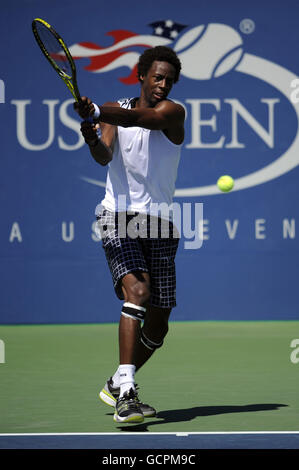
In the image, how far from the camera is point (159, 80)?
170 inches

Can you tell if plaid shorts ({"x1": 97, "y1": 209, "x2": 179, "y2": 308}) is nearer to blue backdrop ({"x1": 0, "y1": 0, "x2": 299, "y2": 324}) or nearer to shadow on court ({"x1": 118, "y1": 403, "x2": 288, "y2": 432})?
shadow on court ({"x1": 118, "y1": 403, "x2": 288, "y2": 432})

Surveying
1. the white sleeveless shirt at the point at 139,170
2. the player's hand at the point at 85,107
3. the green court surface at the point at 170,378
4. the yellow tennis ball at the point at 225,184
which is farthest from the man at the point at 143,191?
the yellow tennis ball at the point at 225,184

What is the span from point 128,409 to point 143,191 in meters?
1.01

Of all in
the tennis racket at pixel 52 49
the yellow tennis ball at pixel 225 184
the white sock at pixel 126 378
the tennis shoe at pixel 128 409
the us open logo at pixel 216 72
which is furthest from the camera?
the us open logo at pixel 216 72

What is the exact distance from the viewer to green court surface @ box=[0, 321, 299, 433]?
13.3 ft

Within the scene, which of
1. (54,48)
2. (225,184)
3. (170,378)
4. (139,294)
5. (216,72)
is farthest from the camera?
(216,72)

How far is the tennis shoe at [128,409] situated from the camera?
3.86 metres

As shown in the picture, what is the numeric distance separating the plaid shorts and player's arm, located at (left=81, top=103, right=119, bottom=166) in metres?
0.26

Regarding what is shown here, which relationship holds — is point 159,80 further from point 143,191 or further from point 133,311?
point 133,311

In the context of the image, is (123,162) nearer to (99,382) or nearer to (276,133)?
(99,382)

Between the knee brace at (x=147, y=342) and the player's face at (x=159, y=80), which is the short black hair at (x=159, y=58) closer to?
the player's face at (x=159, y=80)

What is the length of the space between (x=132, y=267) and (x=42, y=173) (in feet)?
14.4

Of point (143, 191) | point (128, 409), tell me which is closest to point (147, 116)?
point (143, 191)
